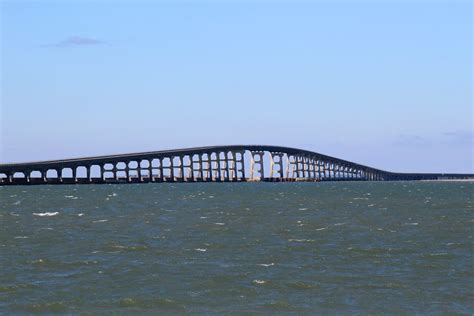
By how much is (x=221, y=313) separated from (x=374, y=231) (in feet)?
70.5

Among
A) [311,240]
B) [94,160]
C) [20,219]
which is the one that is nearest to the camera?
[311,240]

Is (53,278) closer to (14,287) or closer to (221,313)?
(14,287)

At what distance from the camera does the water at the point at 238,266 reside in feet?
83.5

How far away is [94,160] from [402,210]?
101836 millimetres

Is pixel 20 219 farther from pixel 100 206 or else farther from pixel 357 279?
pixel 357 279

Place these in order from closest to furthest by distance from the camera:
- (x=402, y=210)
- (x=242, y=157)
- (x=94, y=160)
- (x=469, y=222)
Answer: (x=469, y=222) < (x=402, y=210) < (x=94, y=160) < (x=242, y=157)

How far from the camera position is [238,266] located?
31609 millimetres

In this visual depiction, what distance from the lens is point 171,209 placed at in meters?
65.2

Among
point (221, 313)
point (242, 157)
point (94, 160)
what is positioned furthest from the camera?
point (242, 157)

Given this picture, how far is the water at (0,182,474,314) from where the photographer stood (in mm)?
25453

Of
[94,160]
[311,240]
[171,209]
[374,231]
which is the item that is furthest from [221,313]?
[94,160]

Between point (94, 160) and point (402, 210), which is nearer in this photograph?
point (402, 210)

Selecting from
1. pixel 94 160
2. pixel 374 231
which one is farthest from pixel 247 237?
pixel 94 160

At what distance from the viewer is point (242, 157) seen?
646 feet
